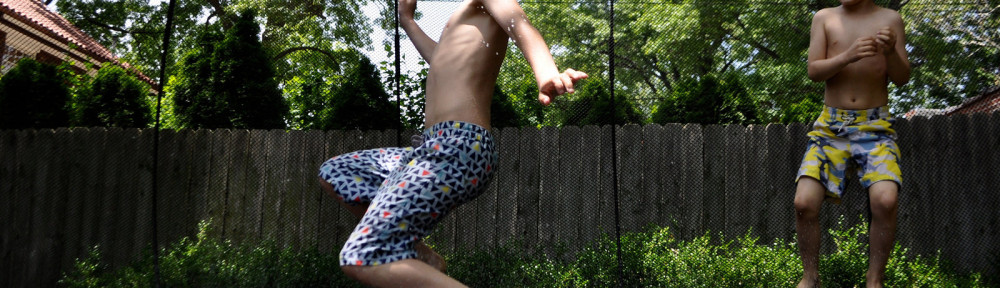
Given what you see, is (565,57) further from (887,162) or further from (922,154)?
(887,162)

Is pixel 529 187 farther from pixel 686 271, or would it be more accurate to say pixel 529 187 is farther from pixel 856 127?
pixel 856 127

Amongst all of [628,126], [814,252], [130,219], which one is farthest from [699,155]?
[130,219]

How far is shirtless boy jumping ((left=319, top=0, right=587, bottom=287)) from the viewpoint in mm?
1069

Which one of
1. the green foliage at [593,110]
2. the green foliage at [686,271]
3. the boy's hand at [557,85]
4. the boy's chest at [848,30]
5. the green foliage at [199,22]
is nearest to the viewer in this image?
the boy's hand at [557,85]

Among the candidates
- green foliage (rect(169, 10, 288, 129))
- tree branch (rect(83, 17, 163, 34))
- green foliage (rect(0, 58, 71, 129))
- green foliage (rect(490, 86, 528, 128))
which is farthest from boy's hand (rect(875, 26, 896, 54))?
tree branch (rect(83, 17, 163, 34))

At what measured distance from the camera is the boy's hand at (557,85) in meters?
1.01

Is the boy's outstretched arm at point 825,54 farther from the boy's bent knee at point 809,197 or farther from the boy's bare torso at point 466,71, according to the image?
the boy's bare torso at point 466,71

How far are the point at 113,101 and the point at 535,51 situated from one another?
11.2ft

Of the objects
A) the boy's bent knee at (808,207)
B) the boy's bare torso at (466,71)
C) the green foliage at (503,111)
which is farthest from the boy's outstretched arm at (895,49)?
the green foliage at (503,111)

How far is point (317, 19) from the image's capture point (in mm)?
4227

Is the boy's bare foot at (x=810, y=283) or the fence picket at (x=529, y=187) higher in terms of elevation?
the fence picket at (x=529, y=187)

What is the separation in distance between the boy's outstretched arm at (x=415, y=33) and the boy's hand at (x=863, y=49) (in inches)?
47.3

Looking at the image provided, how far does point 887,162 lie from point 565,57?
2.10 m

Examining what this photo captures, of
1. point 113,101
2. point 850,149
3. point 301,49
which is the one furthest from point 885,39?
point 113,101
